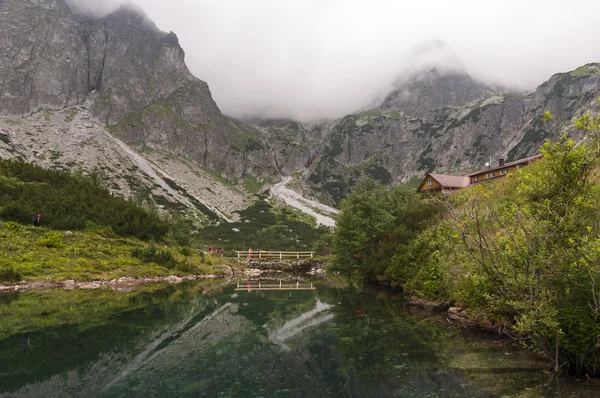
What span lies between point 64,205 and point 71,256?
9225mm

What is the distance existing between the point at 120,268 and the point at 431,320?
28.0 m

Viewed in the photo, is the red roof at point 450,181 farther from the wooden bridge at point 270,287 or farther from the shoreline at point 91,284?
the shoreline at point 91,284

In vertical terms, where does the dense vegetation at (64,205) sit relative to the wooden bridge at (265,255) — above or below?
above

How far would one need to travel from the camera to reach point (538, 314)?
30.6 ft

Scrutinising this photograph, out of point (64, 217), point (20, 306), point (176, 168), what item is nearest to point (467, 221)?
point (20, 306)

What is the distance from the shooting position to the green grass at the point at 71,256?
2808 centimetres

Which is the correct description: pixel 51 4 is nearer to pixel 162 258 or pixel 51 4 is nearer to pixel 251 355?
pixel 162 258

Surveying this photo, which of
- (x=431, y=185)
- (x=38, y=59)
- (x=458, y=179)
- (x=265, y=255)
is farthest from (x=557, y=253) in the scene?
(x=38, y=59)

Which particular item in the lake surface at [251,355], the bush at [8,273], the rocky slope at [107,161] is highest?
the rocky slope at [107,161]

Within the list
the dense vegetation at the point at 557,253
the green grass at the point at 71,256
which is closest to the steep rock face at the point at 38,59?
the green grass at the point at 71,256

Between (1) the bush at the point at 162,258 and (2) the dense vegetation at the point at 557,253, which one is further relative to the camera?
(1) the bush at the point at 162,258

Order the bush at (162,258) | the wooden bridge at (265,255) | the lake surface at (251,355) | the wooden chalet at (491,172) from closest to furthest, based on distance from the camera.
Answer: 1. the lake surface at (251,355)
2. the bush at (162,258)
3. the wooden bridge at (265,255)
4. the wooden chalet at (491,172)

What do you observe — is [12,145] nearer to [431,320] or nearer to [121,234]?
[121,234]

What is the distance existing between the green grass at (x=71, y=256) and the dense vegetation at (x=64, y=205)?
1773 millimetres
